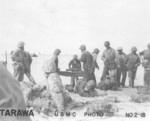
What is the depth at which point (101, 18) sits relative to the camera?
27.3 ft

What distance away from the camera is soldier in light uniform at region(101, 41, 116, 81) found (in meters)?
8.28

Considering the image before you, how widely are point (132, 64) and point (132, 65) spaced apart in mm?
31

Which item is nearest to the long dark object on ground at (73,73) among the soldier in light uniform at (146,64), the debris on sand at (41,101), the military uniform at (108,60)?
the military uniform at (108,60)

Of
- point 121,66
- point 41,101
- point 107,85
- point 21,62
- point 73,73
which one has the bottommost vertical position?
point 41,101

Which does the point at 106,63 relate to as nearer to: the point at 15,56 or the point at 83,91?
the point at 83,91

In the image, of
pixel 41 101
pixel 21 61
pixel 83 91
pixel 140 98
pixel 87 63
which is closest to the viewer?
pixel 41 101

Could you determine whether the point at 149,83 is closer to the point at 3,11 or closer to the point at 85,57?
the point at 85,57

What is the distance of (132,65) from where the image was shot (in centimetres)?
865

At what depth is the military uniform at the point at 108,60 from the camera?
327 inches

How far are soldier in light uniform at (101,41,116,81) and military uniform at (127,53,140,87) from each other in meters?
0.31

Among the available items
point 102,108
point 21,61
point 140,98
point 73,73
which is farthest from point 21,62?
point 140,98

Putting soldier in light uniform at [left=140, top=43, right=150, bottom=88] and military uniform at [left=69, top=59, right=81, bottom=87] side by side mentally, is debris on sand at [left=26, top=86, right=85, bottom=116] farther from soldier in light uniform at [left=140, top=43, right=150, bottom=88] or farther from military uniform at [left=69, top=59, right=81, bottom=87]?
soldier in light uniform at [left=140, top=43, right=150, bottom=88]

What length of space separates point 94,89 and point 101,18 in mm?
1553

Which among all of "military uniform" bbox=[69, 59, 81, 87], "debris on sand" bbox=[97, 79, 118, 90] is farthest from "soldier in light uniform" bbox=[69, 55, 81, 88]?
"debris on sand" bbox=[97, 79, 118, 90]
